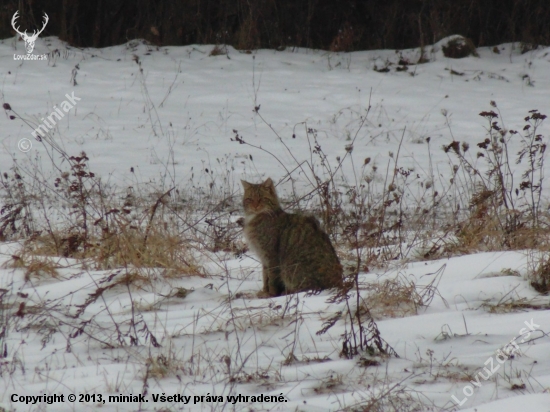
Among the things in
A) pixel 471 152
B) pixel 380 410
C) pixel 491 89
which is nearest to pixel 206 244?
pixel 380 410

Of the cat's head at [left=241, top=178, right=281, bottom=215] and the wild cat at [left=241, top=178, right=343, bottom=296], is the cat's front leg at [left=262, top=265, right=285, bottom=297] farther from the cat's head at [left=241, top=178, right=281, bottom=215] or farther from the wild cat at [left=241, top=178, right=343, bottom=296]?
the cat's head at [left=241, top=178, right=281, bottom=215]

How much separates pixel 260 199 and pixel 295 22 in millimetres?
10741

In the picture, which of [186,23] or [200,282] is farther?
[186,23]

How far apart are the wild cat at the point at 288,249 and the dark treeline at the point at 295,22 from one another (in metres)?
10.1

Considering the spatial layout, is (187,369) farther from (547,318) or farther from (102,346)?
(547,318)

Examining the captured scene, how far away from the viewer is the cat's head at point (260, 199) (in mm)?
5371

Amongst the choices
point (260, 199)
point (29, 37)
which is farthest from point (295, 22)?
point (260, 199)

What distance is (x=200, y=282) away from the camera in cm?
506

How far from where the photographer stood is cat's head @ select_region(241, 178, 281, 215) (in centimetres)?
537

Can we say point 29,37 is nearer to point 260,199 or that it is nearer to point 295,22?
point 295,22

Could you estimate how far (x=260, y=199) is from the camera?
539 centimetres

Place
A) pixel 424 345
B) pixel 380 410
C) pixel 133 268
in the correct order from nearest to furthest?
pixel 380 410 → pixel 424 345 → pixel 133 268

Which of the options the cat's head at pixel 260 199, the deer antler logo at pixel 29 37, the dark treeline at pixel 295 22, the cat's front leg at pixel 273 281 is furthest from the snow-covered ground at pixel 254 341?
the dark treeline at pixel 295 22

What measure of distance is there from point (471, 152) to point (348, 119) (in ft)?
7.36
